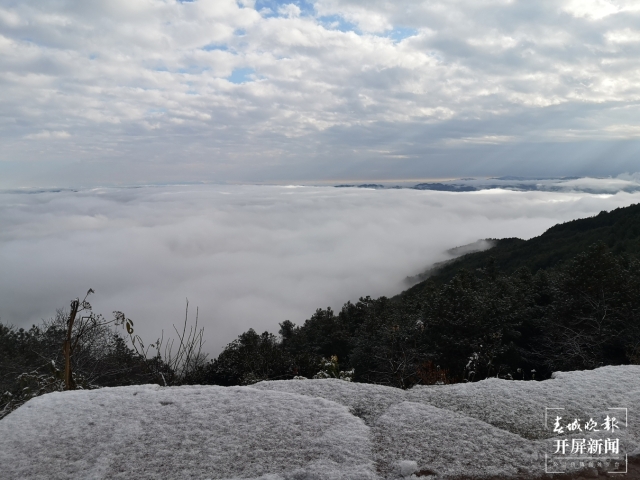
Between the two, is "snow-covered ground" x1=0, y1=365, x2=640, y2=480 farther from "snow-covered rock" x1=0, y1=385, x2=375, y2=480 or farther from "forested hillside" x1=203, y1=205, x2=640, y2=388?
"forested hillside" x1=203, y1=205, x2=640, y2=388

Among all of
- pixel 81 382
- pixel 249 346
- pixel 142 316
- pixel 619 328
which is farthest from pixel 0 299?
pixel 619 328

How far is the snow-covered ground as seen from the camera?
2.64 m

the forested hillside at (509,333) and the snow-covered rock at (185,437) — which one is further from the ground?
the snow-covered rock at (185,437)

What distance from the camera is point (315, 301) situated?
12375 cm

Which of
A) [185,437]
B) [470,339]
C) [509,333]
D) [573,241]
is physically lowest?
[470,339]

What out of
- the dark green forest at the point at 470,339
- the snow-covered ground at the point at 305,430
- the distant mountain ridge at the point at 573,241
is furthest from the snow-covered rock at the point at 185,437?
the distant mountain ridge at the point at 573,241

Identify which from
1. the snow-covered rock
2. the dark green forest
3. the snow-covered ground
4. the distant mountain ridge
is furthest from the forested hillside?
the distant mountain ridge

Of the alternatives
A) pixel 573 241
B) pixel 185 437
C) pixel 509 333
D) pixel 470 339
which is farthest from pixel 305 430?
pixel 573 241

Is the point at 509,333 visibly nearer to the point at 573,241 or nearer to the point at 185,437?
the point at 185,437

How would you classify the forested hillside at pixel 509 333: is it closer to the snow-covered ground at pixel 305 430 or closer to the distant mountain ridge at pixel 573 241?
the snow-covered ground at pixel 305 430

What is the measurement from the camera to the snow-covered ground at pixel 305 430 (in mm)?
2645

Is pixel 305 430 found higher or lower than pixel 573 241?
higher

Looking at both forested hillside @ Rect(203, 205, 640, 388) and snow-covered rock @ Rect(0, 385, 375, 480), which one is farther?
forested hillside @ Rect(203, 205, 640, 388)

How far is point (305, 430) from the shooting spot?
3041mm
